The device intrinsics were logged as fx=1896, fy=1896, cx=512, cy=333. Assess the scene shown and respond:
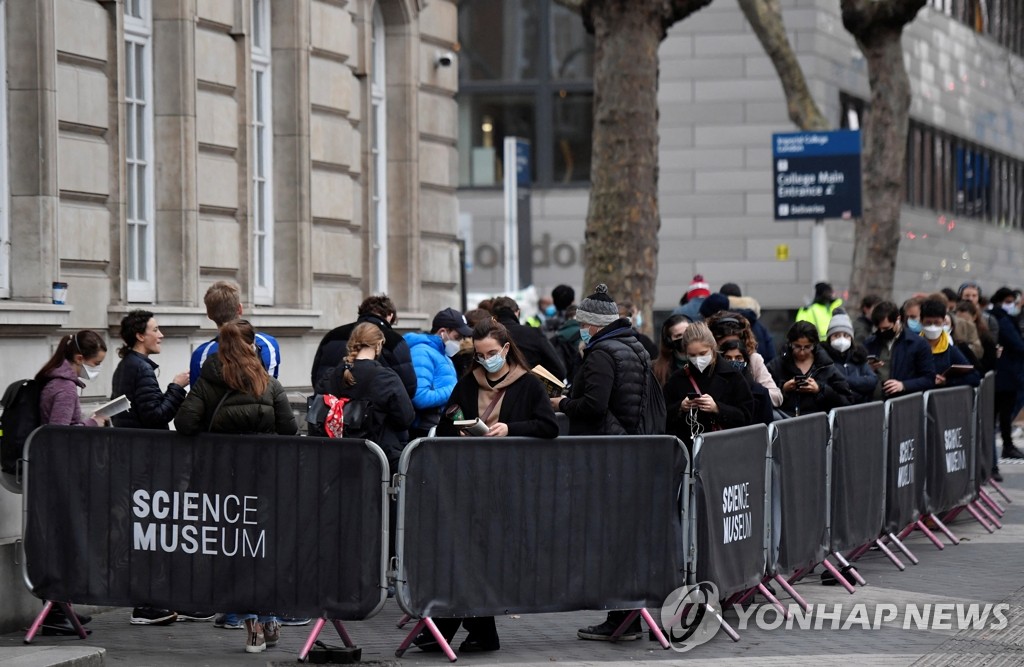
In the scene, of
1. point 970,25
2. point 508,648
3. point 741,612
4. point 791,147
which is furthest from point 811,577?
point 970,25

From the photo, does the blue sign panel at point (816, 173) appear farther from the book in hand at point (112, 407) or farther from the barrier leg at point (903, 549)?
the book in hand at point (112, 407)

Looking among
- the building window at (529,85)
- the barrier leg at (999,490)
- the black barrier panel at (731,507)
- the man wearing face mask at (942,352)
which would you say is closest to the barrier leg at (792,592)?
the black barrier panel at (731,507)

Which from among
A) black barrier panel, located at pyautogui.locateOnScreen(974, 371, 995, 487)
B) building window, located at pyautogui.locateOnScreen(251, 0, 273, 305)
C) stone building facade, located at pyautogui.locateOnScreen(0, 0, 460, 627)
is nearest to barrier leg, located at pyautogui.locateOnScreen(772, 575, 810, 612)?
stone building facade, located at pyautogui.locateOnScreen(0, 0, 460, 627)

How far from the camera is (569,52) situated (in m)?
39.5

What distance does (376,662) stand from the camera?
30.7ft

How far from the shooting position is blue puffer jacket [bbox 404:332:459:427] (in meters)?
12.2

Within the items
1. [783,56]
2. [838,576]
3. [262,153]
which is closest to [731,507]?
[838,576]

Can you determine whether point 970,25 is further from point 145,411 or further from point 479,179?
point 145,411

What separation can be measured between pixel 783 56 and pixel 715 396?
1822 centimetres

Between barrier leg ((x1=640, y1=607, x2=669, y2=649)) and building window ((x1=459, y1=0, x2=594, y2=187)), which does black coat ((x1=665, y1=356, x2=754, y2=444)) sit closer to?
barrier leg ((x1=640, y1=607, x2=669, y2=649))

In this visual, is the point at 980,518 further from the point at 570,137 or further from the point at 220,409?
the point at 570,137

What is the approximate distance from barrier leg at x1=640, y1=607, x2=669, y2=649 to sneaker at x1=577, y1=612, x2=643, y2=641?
14cm

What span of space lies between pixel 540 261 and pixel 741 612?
92.6 ft

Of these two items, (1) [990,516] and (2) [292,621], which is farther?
(1) [990,516]
